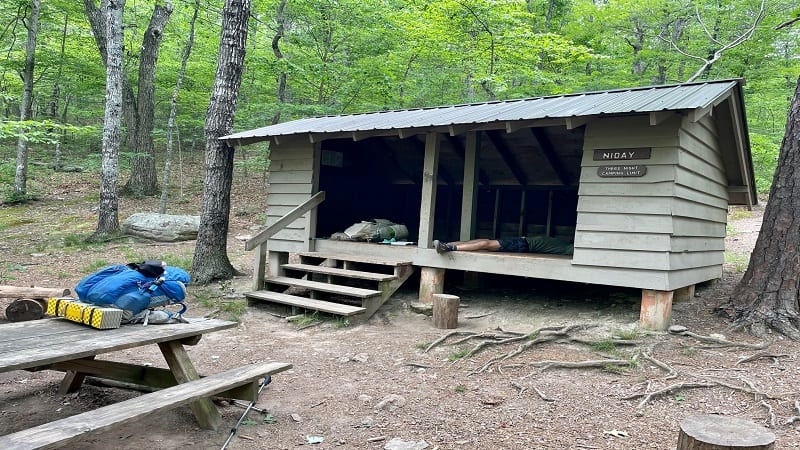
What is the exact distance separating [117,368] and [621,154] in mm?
5362

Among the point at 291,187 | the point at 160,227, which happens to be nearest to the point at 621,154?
the point at 291,187

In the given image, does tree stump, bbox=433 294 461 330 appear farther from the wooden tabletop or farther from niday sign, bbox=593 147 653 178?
the wooden tabletop

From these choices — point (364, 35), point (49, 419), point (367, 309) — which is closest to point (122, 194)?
point (364, 35)

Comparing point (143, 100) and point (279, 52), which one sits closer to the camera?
point (143, 100)

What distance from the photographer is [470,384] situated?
433 cm

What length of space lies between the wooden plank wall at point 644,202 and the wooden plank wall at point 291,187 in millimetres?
4168

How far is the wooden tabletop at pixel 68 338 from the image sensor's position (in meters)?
2.64

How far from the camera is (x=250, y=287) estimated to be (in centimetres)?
800

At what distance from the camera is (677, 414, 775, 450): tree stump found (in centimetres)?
227

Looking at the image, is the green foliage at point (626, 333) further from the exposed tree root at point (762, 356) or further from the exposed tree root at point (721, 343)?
the exposed tree root at point (762, 356)

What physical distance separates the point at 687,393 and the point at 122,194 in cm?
1610

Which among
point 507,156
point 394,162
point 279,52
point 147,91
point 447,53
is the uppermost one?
point 279,52

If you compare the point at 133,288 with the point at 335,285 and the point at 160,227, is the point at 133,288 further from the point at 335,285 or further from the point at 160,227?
the point at 160,227

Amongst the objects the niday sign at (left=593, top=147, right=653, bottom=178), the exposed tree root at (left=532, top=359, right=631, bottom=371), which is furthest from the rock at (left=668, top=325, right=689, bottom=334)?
the niday sign at (left=593, top=147, right=653, bottom=178)
